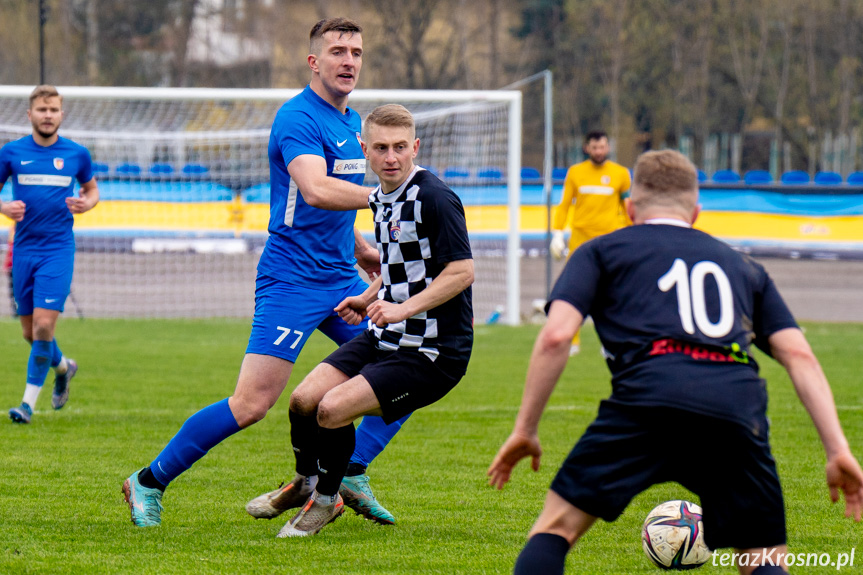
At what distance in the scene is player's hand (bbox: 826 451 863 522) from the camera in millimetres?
2854

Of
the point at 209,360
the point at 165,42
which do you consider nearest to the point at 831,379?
the point at 209,360

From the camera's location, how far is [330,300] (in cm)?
487

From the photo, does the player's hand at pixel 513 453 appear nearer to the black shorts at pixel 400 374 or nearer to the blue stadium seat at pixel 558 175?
the black shorts at pixel 400 374

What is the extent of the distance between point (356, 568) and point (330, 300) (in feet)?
4.21

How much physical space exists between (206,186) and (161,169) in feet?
2.27

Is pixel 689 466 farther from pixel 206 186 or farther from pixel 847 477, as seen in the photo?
pixel 206 186

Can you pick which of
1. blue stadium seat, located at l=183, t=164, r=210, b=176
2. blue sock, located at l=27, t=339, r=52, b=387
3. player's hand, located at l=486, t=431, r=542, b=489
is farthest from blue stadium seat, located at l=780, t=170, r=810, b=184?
player's hand, located at l=486, t=431, r=542, b=489

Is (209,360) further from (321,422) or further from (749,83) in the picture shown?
(749,83)

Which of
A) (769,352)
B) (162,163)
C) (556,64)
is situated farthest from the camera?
(556,64)

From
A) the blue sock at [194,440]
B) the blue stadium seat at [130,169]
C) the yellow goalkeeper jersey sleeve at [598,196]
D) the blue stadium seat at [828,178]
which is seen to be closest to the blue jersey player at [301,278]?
the blue sock at [194,440]

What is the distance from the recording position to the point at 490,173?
15.4 metres

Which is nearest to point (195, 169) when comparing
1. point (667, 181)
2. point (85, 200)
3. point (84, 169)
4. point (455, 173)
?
point (455, 173)

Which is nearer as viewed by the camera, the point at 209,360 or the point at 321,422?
the point at 321,422

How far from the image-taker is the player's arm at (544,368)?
291cm
